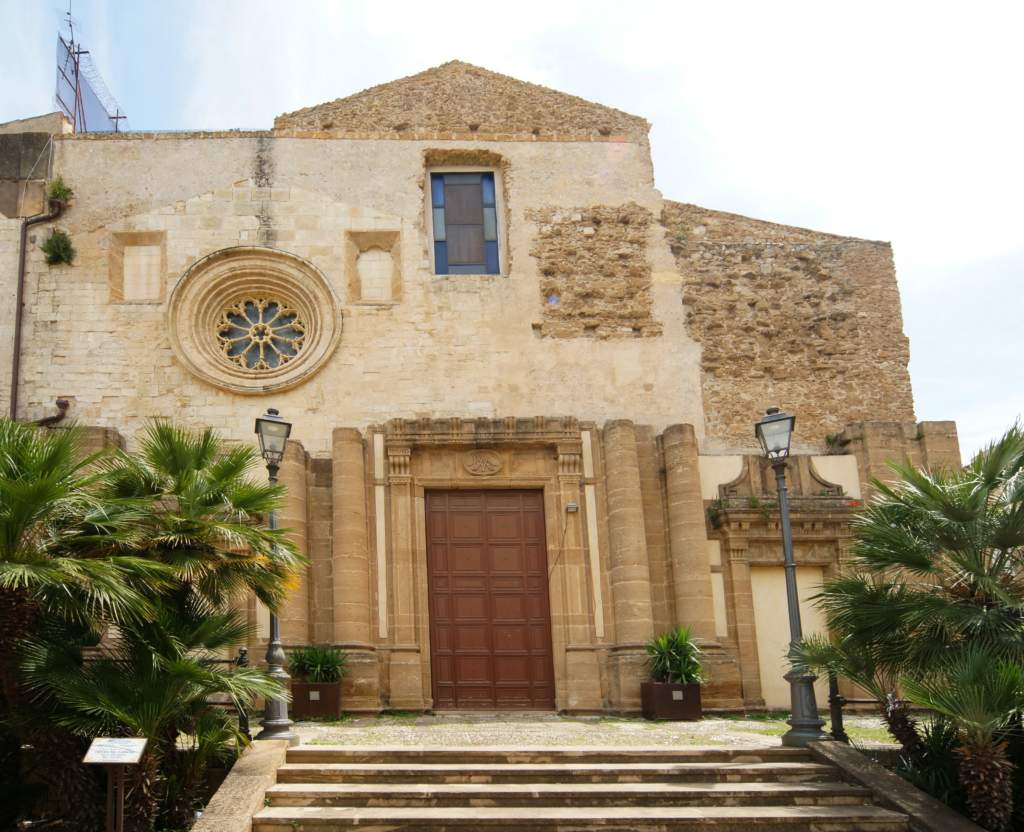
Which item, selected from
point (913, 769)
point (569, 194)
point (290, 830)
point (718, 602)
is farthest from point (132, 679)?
point (569, 194)

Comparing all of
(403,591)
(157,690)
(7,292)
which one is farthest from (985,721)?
(7,292)

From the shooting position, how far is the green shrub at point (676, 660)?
49.6ft

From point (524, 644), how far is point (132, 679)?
295 inches

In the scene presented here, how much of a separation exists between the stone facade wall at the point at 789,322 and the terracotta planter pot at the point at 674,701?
462 cm

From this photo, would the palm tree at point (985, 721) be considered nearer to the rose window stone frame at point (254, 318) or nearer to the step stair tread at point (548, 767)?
the step stair tread at point (548, 767)

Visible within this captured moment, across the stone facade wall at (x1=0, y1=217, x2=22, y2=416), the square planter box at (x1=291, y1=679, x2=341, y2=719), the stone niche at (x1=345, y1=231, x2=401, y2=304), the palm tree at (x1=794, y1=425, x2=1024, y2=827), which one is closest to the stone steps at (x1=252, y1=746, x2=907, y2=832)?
the palm tree at (x1=794, y1=425, x2=1024, y2=827)

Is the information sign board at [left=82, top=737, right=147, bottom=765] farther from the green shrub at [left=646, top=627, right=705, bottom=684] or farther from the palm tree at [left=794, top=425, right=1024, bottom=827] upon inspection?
the green shrub at [left=646, top=627, right=705, bottom=684]

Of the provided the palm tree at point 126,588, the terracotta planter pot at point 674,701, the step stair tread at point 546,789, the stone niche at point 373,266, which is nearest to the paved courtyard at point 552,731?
the terracotta planter pot at point 674,701

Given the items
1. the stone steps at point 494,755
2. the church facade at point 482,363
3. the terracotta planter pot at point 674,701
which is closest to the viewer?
the stone steps at point 494,755

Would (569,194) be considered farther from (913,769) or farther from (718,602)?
(913,769)

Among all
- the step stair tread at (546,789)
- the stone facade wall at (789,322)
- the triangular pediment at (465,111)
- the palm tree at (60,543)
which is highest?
the triangular pediment at (465,111)

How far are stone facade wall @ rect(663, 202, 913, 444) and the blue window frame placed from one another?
9.84ft

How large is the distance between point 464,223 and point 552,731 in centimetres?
919

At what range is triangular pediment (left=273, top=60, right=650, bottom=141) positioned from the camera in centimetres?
1922
